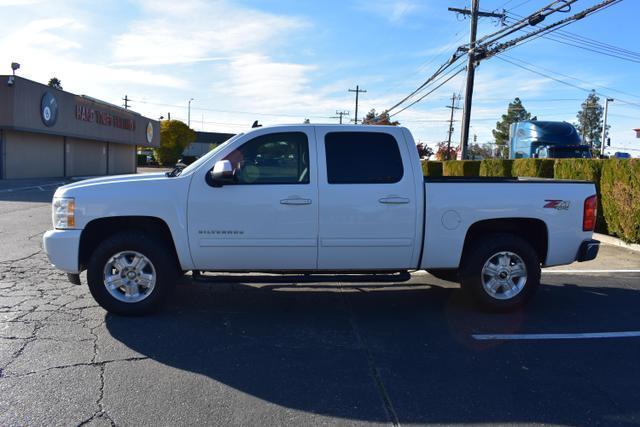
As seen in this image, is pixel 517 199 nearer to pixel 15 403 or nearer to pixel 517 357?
pixel 517 357

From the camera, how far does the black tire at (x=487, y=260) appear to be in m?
5.54

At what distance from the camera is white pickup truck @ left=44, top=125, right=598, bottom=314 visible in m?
5.12

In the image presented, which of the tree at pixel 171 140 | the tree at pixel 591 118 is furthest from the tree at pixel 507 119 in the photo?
the tree at pixel 171 140

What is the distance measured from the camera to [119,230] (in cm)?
532

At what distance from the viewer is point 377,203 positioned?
5.24 m

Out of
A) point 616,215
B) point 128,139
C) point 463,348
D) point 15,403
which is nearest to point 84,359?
point 15,403

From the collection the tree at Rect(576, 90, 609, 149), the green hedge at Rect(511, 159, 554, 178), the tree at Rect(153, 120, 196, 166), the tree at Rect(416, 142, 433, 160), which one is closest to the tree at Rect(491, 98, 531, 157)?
the tree at Rect(576, 90, 609, 149)

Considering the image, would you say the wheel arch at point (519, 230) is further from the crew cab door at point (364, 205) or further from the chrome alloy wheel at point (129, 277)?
the chrome alloy wheel at point (129, 277)

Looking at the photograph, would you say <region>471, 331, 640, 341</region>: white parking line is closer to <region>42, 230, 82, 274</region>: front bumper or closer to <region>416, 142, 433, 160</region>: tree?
<region>42, 230, 82, 274</region>: front bumper

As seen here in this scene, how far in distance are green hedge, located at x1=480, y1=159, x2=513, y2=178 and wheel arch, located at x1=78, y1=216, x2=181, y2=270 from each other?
Answer: 1360 centimetres

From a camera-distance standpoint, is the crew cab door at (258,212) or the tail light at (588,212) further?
the tail light at (588,212)

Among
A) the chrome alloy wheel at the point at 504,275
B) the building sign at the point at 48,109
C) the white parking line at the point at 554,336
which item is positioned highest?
the building sign at the point at 48,109

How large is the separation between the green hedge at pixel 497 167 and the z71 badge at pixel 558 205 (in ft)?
37.5

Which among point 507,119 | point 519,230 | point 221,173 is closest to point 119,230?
point 221,173
